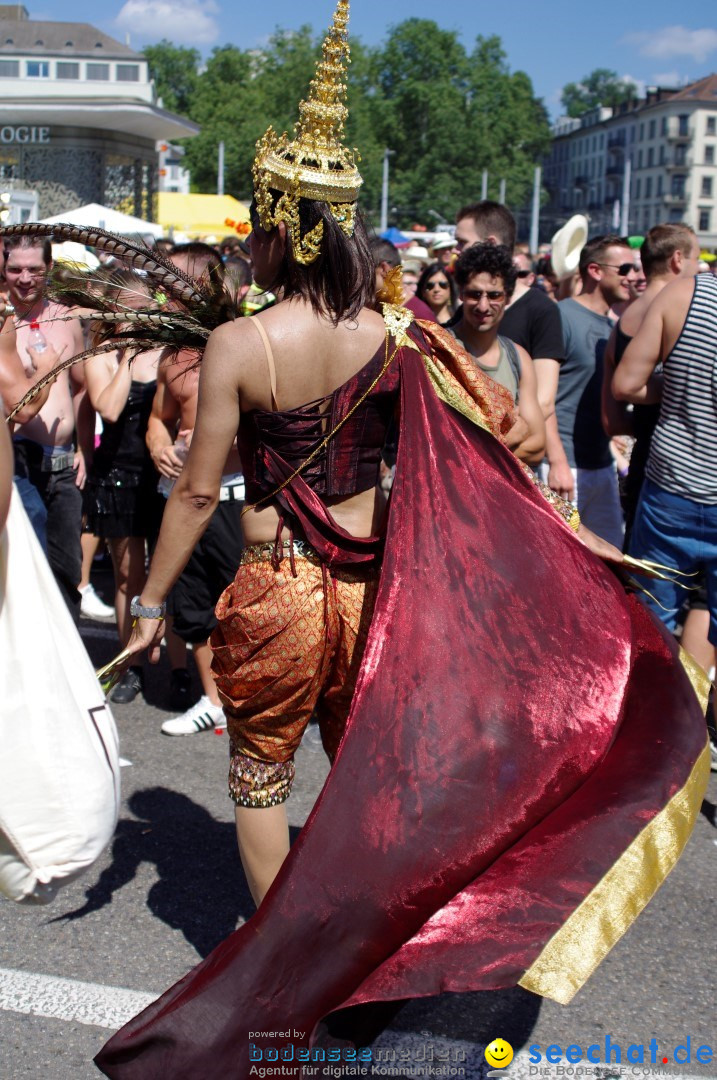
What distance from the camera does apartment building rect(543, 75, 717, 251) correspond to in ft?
376

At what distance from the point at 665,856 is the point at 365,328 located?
1397mm

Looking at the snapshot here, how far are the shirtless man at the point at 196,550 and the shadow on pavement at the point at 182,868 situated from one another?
30.2 inches

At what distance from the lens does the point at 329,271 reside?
269cm

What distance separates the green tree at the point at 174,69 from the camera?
98875mm

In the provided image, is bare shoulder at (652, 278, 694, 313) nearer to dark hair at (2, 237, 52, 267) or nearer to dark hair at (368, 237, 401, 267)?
dark hair at (368, 237, 401, 267)

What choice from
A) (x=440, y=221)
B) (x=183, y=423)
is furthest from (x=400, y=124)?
(x=183, y=423)

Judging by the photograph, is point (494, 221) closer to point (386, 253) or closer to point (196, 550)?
point (386, 253)

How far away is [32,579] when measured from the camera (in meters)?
2.19

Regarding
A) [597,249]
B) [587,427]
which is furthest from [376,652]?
[597,249]

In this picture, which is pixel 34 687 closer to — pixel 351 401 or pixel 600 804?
pixel 351 401

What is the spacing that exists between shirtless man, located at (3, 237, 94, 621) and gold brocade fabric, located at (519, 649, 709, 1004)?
3.28 metres

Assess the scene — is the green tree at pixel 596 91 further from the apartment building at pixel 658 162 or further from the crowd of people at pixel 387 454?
the crowd of people at pixel 387 454

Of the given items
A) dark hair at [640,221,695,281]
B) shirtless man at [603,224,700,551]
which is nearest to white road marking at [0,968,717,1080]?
shirtless man at [603,224,700,551]

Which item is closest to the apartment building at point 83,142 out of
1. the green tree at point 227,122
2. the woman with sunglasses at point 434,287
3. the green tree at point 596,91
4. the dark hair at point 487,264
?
the woman with sunglasses at point 434,287
